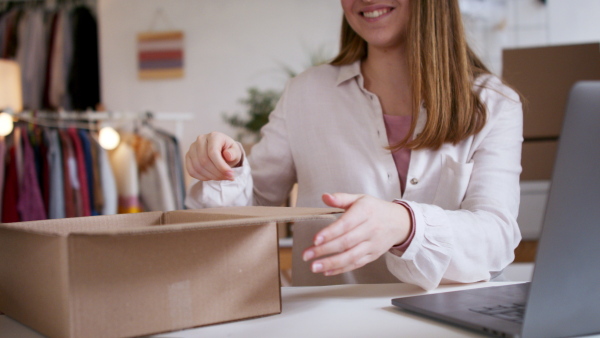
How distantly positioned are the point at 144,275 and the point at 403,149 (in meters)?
0.67

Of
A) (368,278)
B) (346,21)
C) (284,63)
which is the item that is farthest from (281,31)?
(368,278)

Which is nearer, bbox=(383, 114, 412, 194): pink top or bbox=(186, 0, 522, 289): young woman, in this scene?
bbox=(186, 0, 522, 289): young woman

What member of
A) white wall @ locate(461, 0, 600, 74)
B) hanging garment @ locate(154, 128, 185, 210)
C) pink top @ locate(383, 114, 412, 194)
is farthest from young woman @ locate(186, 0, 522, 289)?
white wall @ locate(461, 0, 600, 74)

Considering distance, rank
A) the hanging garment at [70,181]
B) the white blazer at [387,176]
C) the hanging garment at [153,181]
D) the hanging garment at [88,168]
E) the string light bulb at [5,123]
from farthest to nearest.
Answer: the hanging garment at [153,181], the hanging garment at [88,168], the hanging garment at [70,181], the string light bulb at [5,123], the white blazer at [387,176]

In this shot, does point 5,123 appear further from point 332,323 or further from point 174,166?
point 332,323

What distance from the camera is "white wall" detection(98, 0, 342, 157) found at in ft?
14.1

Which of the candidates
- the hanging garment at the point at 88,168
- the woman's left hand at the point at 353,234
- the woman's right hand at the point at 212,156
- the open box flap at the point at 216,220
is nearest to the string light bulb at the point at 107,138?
the hanging garment at the point at 88,168

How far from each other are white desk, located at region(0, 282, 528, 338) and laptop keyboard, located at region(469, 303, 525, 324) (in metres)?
0.04

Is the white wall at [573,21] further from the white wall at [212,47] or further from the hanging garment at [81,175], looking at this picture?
the hanging garment at [81,175]

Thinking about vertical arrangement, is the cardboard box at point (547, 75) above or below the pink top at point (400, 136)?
above

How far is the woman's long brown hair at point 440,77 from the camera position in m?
1.07

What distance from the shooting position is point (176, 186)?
9.96 feet

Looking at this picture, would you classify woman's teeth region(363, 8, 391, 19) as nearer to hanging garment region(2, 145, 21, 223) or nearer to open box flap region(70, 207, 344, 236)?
open box flap region(70, 207, 344, 236)

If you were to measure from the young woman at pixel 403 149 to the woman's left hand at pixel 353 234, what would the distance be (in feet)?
0.13
